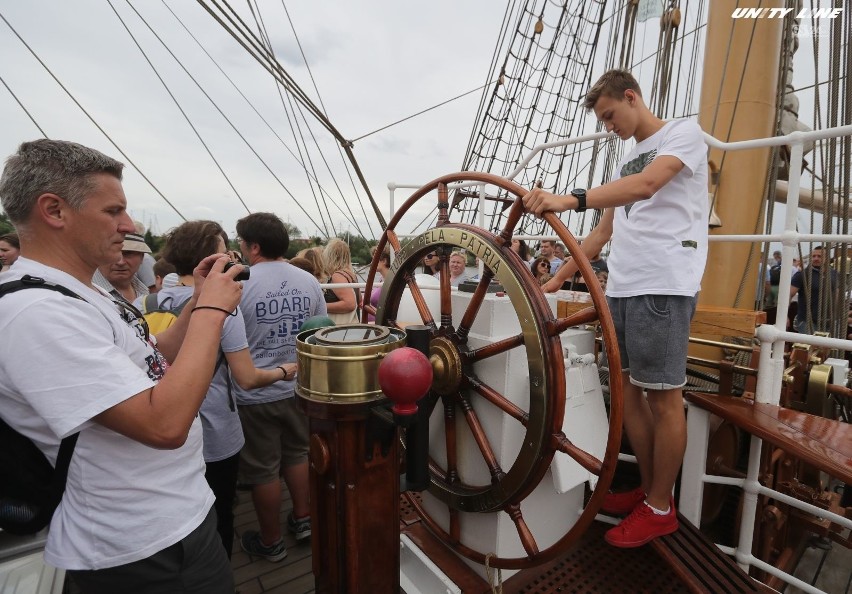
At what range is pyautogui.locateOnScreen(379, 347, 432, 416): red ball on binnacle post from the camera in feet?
3.01

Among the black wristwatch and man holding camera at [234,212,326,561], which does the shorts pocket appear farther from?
man holding camera at [234,212,326,561]

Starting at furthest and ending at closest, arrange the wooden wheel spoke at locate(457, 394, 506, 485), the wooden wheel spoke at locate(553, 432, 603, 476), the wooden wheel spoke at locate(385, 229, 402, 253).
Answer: the wooden wheel spoke at locate(385, 229, 402, 253)
the wooden wheel spoke at locate(457, 394, 506, 485)
the wooden wheel spoke at locate(553, 432, 603, 476)

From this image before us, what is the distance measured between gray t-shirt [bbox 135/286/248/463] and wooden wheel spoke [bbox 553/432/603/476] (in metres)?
1.13

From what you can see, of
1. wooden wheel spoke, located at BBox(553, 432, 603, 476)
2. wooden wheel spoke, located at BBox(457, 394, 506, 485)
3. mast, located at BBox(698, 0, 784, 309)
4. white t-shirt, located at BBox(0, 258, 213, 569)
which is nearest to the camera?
white t-shirt, located at BBox(0, 258, 213, 569)

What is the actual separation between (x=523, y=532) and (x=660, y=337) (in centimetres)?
67

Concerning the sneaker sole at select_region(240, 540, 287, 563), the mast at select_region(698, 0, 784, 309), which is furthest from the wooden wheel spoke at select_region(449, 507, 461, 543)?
the mast at select_region(698, 0, 784, 309)

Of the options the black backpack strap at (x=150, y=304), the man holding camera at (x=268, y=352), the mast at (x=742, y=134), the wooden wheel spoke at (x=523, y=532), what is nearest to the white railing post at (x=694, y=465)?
the wooden wheel spoke at (x=523, y=532)

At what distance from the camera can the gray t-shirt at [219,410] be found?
5.44 ft

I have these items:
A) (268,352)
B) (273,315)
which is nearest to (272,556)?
(268,352)

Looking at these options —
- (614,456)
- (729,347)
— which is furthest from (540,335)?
(729,347)

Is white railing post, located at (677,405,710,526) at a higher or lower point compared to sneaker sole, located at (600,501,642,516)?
higher

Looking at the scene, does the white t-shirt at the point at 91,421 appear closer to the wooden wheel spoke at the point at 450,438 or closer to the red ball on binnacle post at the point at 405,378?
the red ball on binnacle post at the point at 405,378

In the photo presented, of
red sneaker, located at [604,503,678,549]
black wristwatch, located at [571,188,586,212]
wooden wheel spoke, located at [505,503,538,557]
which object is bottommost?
red sneaker, located at [604,503,678,549]

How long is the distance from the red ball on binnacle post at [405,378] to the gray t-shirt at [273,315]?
3.91 feet
